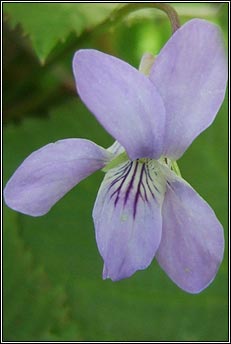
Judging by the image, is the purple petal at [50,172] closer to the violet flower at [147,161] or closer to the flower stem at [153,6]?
the violet flower at [147,161]

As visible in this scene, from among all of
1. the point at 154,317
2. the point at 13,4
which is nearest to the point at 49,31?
the point at 13,4

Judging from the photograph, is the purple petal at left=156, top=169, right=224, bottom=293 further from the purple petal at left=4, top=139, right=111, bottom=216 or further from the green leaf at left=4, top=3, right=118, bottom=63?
the green leaf at left=4, top=3, right=118, bottom=63

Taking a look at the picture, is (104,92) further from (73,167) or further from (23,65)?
(23,65)

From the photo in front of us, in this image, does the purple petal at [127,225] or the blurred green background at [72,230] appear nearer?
the purple petal at [127,225]

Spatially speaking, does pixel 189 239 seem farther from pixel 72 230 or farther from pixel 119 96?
pixel 72 230

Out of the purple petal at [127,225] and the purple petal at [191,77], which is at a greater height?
the purple petal at [191,77]

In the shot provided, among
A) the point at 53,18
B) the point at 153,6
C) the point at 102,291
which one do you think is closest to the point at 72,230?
the point at 102,291

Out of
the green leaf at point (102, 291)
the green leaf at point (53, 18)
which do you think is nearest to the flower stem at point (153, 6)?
the green leaf at point (53, 18)

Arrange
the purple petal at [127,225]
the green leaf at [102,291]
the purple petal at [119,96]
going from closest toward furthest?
the purple petal at [119,96], the purple petal at [127,225], the green leaf at [102,291]
